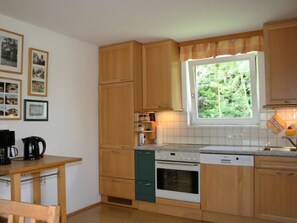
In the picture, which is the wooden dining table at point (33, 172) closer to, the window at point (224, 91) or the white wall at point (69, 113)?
the white wall at point (69, 113)

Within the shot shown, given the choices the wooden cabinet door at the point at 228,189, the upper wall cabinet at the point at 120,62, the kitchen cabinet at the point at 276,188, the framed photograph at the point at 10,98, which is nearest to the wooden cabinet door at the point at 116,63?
the upper wall cabinet at the point at 120,62

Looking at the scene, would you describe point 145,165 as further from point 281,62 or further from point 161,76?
point 281,62

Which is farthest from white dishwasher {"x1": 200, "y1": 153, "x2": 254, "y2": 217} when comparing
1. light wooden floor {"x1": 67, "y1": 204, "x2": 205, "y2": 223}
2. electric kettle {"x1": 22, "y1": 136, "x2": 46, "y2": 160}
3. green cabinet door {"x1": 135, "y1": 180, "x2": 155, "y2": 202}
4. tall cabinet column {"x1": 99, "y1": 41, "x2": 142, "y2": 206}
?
electric kettle {"x1": 22, "y1": 136, "x2": 46, "y2": 160}

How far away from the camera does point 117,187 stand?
393 centimetres

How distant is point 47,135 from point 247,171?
92.7 inches

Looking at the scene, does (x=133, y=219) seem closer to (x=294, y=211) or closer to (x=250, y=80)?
(x=294, y=211)

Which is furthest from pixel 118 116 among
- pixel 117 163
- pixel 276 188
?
pixel 276 188

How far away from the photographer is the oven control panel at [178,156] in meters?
3.39

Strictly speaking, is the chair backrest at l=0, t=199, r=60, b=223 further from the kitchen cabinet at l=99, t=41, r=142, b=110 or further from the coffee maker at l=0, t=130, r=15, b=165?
the kitchen cabinet at l=99, t=41, r=142, b=110

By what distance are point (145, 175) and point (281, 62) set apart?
2174 mm

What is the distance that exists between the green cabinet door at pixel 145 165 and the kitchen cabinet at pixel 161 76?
0.64 metres

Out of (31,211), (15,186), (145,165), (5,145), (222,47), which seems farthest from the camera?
(145,165)

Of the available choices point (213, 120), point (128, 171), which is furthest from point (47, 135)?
point (213, 120)

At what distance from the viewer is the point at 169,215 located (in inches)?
140
